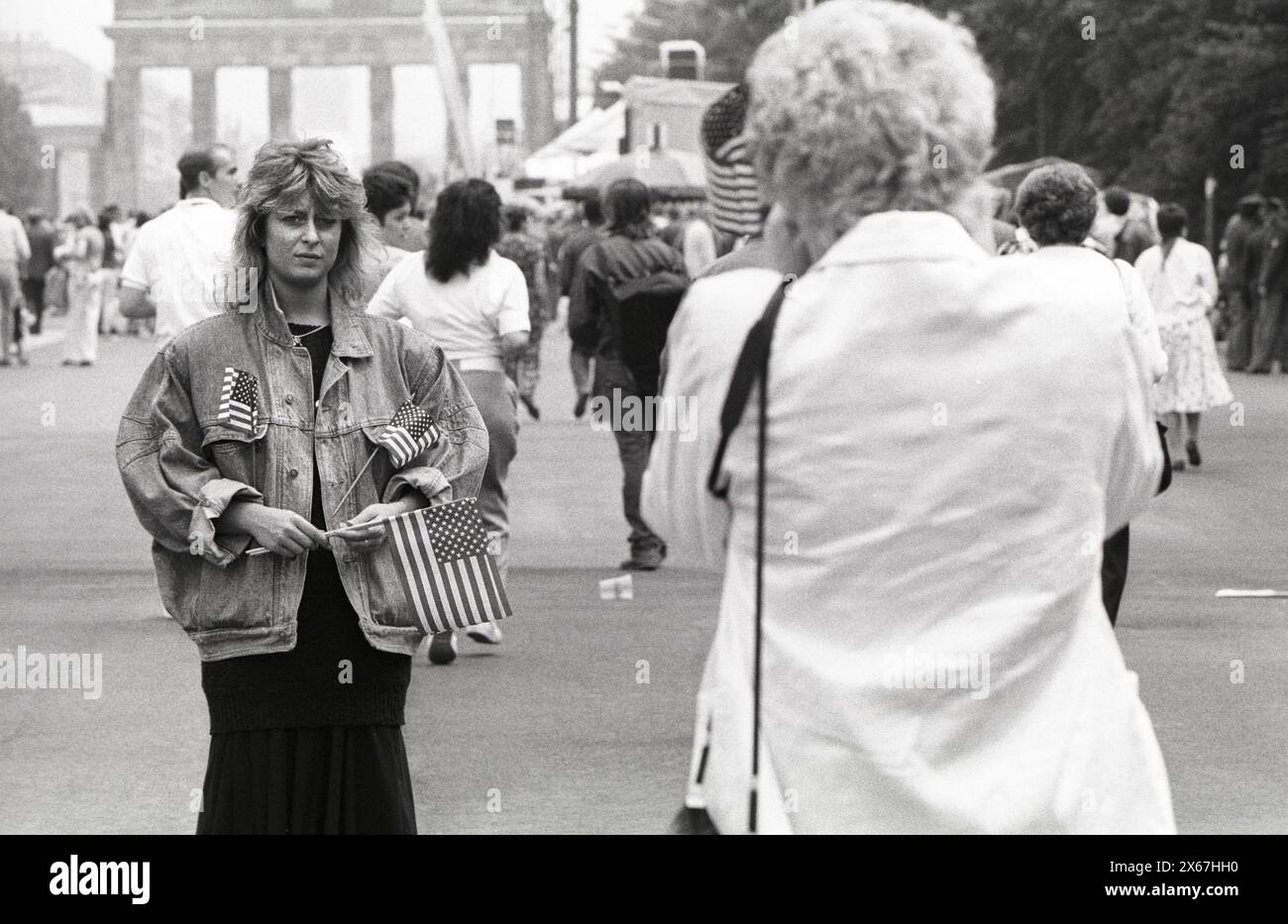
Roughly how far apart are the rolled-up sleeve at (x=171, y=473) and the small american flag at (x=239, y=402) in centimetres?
9

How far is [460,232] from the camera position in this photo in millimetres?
8289

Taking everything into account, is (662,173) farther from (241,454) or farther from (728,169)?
(241,454)

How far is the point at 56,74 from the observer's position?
173 meters

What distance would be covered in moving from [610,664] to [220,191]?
2.34 metres

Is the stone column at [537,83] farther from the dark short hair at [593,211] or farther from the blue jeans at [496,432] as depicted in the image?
the blue jeans at [496,432]

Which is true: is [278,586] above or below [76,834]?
above

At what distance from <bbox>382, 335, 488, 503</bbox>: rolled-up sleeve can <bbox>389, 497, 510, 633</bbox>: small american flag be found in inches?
1.9

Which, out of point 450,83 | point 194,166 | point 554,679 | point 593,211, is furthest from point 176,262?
point 450,83

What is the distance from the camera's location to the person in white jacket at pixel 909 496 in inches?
107

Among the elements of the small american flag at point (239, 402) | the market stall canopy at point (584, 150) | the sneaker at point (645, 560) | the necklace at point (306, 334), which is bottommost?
the sneaker at point (645, 560)

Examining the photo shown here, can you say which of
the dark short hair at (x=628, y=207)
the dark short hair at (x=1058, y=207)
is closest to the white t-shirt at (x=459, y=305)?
the dark short hair at (x=1058, y=207)
